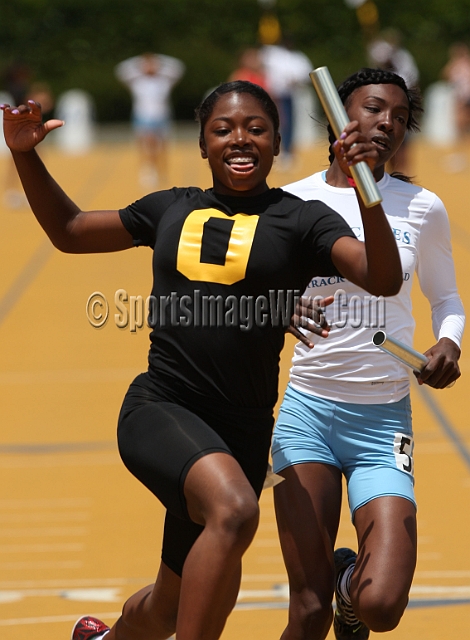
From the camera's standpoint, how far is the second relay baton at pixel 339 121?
3062 mm

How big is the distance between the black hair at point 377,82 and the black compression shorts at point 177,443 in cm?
119

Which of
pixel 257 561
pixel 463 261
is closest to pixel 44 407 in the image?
pixel 257 561

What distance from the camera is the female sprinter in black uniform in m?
3.22

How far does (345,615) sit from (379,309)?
108cm

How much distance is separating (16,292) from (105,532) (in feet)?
20.4

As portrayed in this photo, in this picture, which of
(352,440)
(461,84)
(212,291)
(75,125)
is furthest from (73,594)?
(75,125)

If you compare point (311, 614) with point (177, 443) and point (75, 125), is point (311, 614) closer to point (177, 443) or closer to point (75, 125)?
point (177, 443)

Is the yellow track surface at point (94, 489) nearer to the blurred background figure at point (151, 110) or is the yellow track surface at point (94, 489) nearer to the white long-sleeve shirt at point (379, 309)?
the white long-sleeve shirt at point (379, 309)

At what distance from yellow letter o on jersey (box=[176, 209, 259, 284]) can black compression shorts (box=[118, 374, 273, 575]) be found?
1.28 feet

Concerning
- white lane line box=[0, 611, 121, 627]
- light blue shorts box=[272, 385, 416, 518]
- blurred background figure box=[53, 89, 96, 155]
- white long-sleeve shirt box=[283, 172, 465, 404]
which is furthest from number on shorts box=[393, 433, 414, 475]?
blurred background figure box=[53, 89, 96, 155]

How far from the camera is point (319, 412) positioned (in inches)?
155

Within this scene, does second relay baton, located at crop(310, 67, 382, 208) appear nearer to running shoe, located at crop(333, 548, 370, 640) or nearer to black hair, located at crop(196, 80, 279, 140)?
black hair, located at crop(196, 80, 279, 140)

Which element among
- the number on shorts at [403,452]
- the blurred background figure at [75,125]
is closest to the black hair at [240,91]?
the number on shorts at [403,452]

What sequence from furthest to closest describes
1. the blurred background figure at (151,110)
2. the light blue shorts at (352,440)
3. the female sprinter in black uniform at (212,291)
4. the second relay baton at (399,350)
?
the blurred background figure at (151,110)
the light blue shorts at (352,440)
the second relay baton at (399,350)
the female sprinter in black uniform at (212,291)
